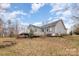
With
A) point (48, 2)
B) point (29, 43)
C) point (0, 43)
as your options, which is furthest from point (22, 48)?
point (48, 2)

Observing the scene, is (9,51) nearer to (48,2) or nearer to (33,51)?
(33,51)

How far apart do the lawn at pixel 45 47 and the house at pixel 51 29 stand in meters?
0.04

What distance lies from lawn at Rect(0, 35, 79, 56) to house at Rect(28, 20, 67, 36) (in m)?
0.04

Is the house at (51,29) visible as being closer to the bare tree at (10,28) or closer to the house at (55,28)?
the house at (55,28)

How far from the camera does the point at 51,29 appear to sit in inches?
70.6

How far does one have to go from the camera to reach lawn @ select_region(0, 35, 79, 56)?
1.78m

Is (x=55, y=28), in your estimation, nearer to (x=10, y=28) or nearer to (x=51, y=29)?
(x=51, y=29)

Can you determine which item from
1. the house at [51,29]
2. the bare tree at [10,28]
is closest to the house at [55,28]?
the house at [51,29]

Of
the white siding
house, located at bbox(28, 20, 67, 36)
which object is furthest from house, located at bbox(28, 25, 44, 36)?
the white siding

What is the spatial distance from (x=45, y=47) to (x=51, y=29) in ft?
0.52

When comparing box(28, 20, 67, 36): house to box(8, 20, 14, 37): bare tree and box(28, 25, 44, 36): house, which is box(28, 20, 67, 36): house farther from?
box(8, 20, 14, 37): bare tree

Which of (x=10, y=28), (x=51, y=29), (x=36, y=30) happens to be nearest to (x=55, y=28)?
(x=51, y=29)

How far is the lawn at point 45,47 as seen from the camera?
5.82 ft

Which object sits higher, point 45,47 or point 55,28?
point 55,28
